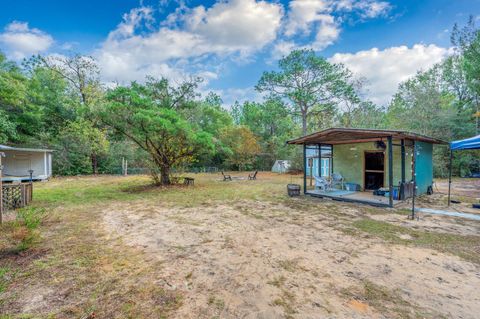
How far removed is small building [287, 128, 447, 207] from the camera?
25.9ft

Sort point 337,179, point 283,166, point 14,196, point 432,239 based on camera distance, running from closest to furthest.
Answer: point 432,239 < point 14,196 < point 337,179 < point 283,166

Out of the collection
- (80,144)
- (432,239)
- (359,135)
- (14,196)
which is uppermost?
(80,144)

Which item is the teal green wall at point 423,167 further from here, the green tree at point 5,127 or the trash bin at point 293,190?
the green tree at point 5,127

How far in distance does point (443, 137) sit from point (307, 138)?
48.2ft

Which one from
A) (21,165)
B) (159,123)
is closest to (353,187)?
(159,123)

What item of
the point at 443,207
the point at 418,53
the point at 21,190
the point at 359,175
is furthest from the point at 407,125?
the point at 21,190

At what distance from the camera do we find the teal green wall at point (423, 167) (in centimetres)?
855

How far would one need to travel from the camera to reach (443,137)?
1616cm

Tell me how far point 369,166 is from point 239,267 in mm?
8759

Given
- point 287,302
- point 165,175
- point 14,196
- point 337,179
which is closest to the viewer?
point 287,302

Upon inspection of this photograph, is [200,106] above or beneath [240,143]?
above

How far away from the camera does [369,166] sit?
9.54 m

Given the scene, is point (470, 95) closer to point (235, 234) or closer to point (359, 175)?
point (359, 175)

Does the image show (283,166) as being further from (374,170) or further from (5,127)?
(5,127)
